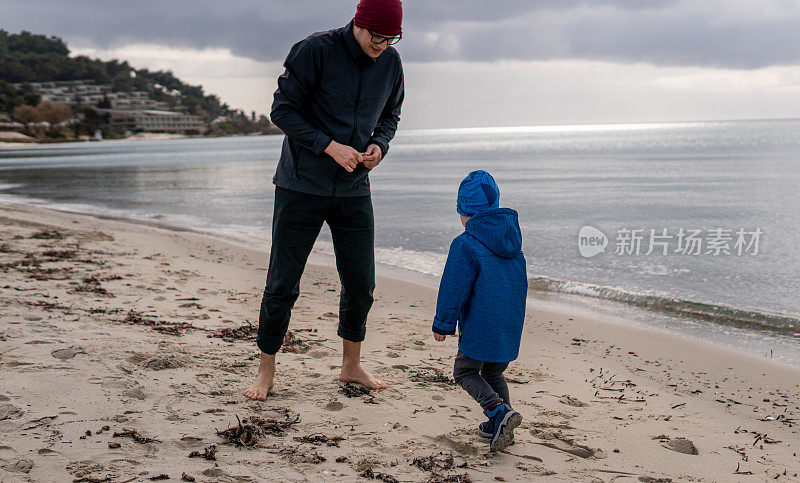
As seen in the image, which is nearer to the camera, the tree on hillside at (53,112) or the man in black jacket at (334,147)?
the man in black jacket at (334,147)

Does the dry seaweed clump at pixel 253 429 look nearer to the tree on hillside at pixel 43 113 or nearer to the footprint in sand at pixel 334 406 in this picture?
the footprint in sand at pixel 334 406

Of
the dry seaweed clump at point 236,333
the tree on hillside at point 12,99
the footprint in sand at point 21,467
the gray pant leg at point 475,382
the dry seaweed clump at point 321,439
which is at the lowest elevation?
the dry seaweed clump at point 321,439

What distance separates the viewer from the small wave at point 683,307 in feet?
20.3

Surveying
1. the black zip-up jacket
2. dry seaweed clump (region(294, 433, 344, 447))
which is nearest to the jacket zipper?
the black zip-up jacket

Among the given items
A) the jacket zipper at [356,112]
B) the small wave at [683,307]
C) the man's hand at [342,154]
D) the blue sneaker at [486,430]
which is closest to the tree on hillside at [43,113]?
the small wave at [683,307]

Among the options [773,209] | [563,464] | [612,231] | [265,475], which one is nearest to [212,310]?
[265,475]

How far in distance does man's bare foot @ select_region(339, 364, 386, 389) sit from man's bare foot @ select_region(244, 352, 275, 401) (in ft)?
1.46

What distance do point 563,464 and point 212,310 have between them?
3.45 meters

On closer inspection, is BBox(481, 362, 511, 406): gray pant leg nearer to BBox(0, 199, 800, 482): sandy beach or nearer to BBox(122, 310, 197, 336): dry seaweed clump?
BBox(0, 199, 800, 482): sandy beach

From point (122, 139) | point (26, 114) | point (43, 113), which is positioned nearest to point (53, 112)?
point (43, 113)

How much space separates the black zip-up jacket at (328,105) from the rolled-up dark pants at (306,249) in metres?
0.07

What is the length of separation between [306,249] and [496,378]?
1234mm

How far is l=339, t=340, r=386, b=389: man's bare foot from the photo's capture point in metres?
3.56

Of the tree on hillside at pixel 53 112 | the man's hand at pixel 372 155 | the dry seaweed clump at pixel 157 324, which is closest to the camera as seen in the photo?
the man's hand at pixel 372 155
